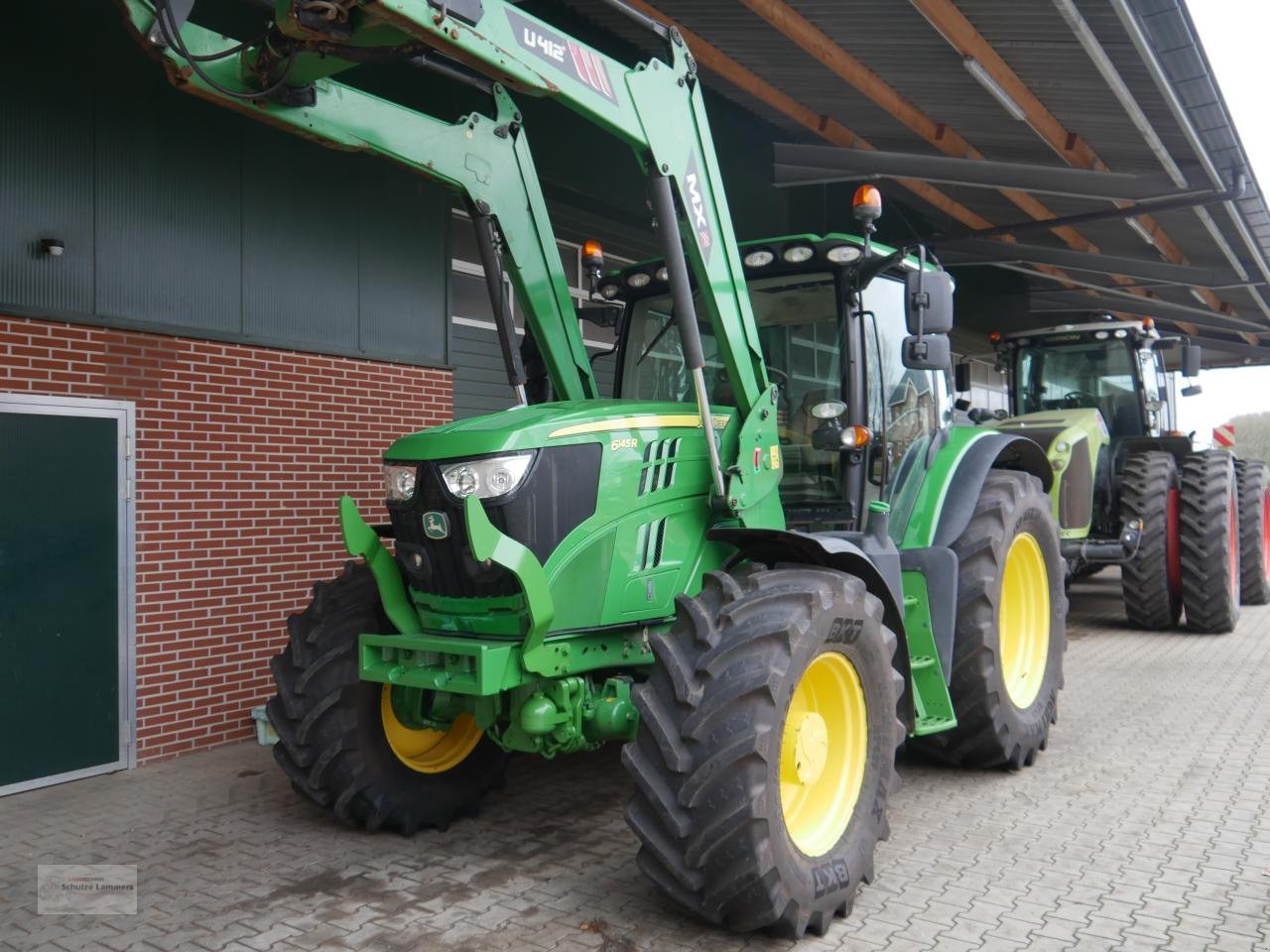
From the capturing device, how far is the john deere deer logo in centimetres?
377

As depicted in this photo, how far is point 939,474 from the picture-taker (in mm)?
5094

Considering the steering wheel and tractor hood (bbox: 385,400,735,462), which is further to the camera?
the steering wheel

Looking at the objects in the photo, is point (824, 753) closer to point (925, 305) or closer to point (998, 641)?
point (998, 641)

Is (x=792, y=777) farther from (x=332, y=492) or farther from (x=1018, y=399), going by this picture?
(x=1018, y=399)

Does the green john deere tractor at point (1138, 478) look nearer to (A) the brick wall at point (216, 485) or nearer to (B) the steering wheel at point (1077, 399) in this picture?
(B) the steering wheel at point (1077, 399)

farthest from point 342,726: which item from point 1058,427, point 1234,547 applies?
point 1234,547

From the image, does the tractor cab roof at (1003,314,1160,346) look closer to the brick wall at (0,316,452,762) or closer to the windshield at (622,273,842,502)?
the windshield at (622,273,842,502)

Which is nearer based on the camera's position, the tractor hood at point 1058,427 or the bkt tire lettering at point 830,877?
the bkt tire lettering at point 830,877

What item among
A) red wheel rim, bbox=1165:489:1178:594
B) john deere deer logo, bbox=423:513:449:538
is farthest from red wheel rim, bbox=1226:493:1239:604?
john deere deer logo, bbox=423:513:449:538

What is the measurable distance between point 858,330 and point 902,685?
5.30 ft

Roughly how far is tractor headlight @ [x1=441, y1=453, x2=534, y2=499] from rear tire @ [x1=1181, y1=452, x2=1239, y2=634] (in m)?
7.00

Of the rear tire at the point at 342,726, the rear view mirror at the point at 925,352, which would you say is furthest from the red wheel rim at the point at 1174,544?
the rear tire at the point at 342,726

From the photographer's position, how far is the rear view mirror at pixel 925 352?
14.7 ft

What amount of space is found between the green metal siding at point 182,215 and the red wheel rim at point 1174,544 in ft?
20.7
